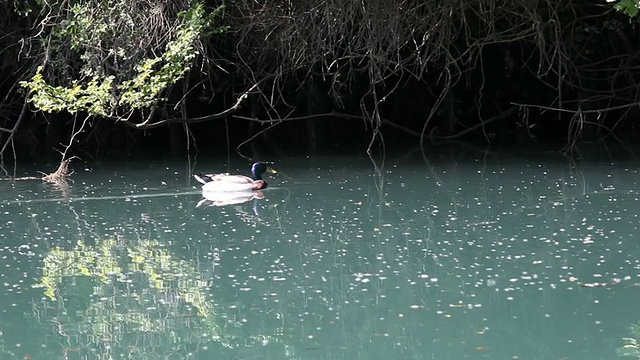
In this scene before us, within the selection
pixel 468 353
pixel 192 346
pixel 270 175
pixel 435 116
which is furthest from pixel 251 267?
pixel 435 116

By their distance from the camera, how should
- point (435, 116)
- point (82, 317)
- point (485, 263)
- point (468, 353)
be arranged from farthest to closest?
1. point (435, 116)
2. point (485, 263)
3. point (82, 317)
4. point (468, 353)

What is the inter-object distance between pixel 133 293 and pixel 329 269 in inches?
54.3

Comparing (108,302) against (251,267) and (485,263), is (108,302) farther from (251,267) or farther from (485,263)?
(485,263)

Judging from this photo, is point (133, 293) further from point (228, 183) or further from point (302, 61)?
point (302, 61)

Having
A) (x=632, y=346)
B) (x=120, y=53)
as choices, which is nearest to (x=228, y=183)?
(x=120, y=53)

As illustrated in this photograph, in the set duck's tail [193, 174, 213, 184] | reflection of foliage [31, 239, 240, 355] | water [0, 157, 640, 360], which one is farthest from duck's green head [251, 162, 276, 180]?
reflection of foliage [31, 239, 240, 355]

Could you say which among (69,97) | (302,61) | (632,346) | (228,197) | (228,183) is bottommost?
(228,197)

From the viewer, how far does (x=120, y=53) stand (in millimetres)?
12984

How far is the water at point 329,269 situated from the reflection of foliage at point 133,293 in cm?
2

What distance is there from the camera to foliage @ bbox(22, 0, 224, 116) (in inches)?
499

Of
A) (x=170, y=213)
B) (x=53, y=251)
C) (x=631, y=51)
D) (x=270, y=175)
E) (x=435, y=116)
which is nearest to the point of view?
(x=53, y=251)

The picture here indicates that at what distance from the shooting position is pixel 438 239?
341 inches

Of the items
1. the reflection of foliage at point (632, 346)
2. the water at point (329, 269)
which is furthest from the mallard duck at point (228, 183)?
the reflection of foliage at point (632, 346)

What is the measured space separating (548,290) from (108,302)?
2747 millimetres
